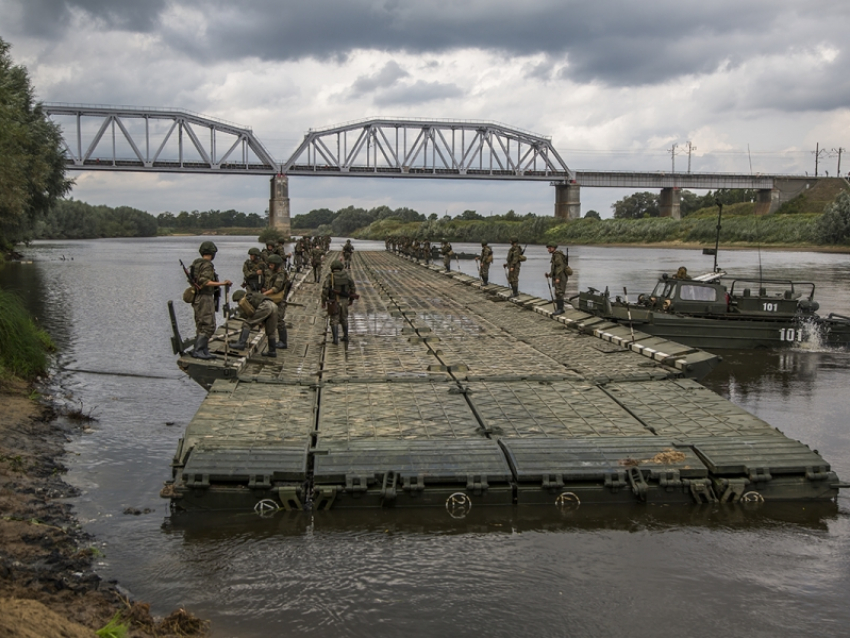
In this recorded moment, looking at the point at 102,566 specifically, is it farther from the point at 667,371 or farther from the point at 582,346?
the point at 582,346

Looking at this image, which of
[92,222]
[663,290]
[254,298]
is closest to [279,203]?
[92,222]

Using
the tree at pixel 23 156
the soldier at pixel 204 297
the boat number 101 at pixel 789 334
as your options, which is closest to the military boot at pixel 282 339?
the soldier at pixel 204 297

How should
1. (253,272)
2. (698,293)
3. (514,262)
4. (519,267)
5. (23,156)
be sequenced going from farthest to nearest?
(23,156) → (519,267) → (514,262) → (698,293) → (253,272)

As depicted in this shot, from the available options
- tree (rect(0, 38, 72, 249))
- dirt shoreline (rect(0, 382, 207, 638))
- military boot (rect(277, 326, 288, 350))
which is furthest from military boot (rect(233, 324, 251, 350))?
tree (rect(0, 38, 72, 249))

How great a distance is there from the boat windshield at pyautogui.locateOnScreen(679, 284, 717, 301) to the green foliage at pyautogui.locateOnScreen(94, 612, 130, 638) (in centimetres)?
1957

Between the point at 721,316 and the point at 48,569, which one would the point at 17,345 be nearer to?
the point at 48,569

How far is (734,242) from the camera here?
102 m

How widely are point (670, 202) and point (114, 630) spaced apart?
13290cm

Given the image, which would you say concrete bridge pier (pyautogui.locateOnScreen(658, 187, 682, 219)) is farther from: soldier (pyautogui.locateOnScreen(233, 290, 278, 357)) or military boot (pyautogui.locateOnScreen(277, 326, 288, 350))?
soldier (pyautogui.locateOnScreen(233, 290, 278, 357))

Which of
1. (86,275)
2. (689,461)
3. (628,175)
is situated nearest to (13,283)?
(86,275)

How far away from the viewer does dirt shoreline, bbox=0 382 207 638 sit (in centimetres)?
563

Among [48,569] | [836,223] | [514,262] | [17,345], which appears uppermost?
[836,223]

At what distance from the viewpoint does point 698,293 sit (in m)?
23.4

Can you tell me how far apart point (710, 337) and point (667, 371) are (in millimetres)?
9953
